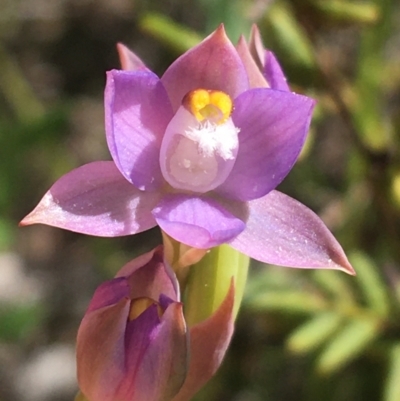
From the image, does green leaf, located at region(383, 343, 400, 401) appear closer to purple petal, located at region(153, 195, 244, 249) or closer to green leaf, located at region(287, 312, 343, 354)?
green leaf, located at region(287, 312, 343, 354)

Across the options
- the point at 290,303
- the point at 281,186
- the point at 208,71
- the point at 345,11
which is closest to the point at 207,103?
the point at 208,71

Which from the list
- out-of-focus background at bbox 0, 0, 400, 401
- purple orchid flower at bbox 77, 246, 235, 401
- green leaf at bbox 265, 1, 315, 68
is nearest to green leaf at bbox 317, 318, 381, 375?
out-of-focus background at bbox 0, 0, 400, 401

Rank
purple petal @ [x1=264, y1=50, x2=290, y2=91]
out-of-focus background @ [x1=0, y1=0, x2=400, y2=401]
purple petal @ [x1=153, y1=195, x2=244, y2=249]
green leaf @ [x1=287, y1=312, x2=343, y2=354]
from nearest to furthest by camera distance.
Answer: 1. purple petal @ [x1=153, y1=195, x2=244, y2=249]
2. purple petal @ [x1=264, y1=50, x2=290, y2=91]
3. green leaf @ [x1=287, y1=312, x2=343, y2=354]
4. out-of-focus background @ [x1=0, y1=0, x2=400, y2=401]

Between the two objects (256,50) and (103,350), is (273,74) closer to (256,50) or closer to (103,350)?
(256,50)

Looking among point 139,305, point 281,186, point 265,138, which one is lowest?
point 281,186

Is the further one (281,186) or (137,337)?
(281,186)

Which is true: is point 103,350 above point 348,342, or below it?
above

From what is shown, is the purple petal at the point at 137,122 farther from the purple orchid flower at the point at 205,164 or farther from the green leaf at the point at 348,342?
the green leaf at the point at 348,342
